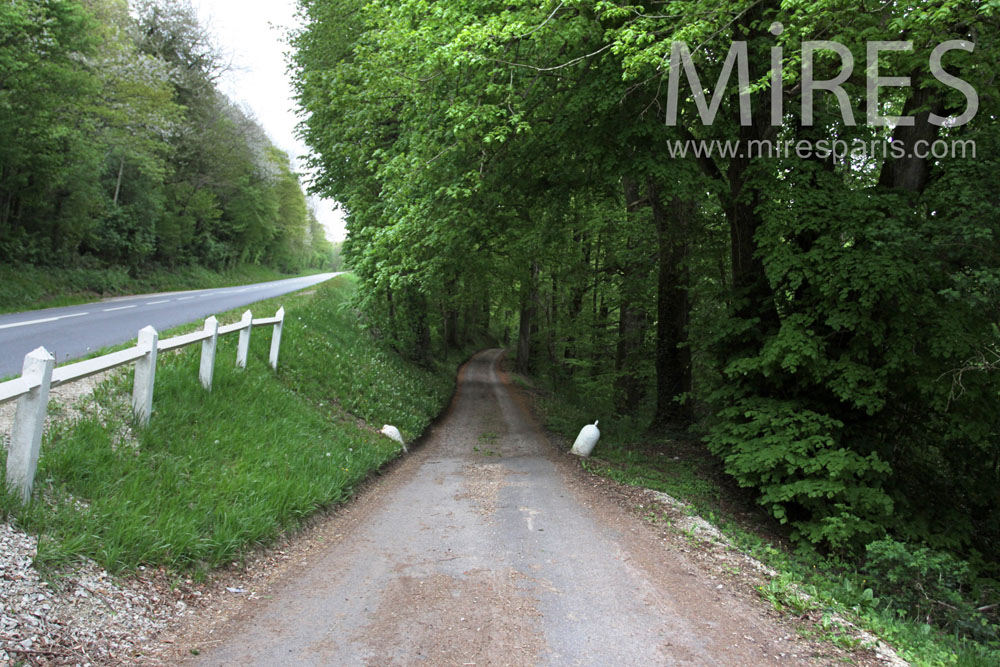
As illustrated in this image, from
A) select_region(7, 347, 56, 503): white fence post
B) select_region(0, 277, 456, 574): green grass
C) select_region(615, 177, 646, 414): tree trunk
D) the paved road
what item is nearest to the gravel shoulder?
select_region(0, 277, 456, 574): green grass

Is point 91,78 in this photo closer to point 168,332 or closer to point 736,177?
point 168,332

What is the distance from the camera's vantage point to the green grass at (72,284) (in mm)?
17594

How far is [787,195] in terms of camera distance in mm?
7227

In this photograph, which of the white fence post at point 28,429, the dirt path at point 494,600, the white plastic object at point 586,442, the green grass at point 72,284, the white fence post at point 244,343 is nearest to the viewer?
the dirt path at point 494,600

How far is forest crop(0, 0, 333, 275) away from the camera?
17.8m

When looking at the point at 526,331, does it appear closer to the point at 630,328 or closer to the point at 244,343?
the point at 630,328

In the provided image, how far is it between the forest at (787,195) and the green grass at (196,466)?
345 cm

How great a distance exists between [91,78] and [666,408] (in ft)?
69.3

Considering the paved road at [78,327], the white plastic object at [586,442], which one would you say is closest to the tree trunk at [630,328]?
the white plastic object at [586,442]

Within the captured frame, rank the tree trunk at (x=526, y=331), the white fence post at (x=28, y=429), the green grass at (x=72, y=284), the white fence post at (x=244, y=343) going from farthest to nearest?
the tree trunk at (x=526, y=331)
the green grass at (x=72, y=284)
the white fence post at (x=244, y=343)
the white fence post at (x=28, y=429)

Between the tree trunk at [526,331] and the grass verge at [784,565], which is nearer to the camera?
the grass verge at [784,565]

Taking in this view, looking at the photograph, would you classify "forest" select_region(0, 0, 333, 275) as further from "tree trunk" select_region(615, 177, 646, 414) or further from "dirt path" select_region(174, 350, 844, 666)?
"dirt path" select_region(174, 350, 844, 666)

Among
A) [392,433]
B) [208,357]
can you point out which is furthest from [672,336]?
[208,357]

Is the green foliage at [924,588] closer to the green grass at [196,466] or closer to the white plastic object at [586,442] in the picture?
the white plastic object at [586,442]
